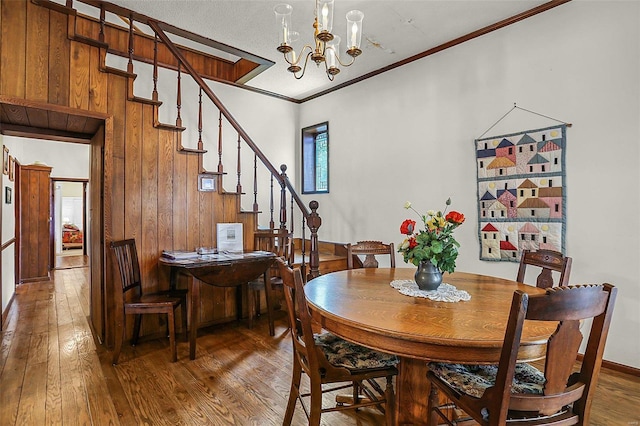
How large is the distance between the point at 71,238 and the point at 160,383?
10287 mm

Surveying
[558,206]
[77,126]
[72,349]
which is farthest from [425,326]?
[77,126]

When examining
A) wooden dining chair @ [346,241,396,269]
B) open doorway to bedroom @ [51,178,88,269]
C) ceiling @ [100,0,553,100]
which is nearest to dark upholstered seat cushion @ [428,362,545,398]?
wooden dining chair @ [346,241,396,269]

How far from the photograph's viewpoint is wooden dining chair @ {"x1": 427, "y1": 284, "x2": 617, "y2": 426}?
1019 mm

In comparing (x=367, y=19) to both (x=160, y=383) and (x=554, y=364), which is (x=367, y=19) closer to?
(x=554, y=364)

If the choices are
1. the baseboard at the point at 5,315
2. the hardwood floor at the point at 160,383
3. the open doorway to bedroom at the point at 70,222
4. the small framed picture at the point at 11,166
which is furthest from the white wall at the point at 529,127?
the open doorway to bedroom at the point at 70,222

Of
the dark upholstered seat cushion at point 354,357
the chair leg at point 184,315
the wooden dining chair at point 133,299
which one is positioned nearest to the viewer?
the dark upholstered seat cushion at point 354,357

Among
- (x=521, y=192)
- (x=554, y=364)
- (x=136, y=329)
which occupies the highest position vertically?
(x=521, y=192)

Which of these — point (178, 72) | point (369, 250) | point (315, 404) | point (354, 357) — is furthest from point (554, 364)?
point (178, 72)

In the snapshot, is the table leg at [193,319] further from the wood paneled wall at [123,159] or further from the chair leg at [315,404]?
the chair leg at [315,404]

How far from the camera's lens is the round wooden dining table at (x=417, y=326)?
1.20 meters

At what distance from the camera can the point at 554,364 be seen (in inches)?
42.6

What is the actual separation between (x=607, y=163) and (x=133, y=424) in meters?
3.57

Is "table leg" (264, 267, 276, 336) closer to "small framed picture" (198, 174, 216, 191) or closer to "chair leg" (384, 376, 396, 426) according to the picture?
"small framed picture" (198, 174, 216, 191)

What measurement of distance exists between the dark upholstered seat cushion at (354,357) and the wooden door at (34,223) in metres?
6.03
